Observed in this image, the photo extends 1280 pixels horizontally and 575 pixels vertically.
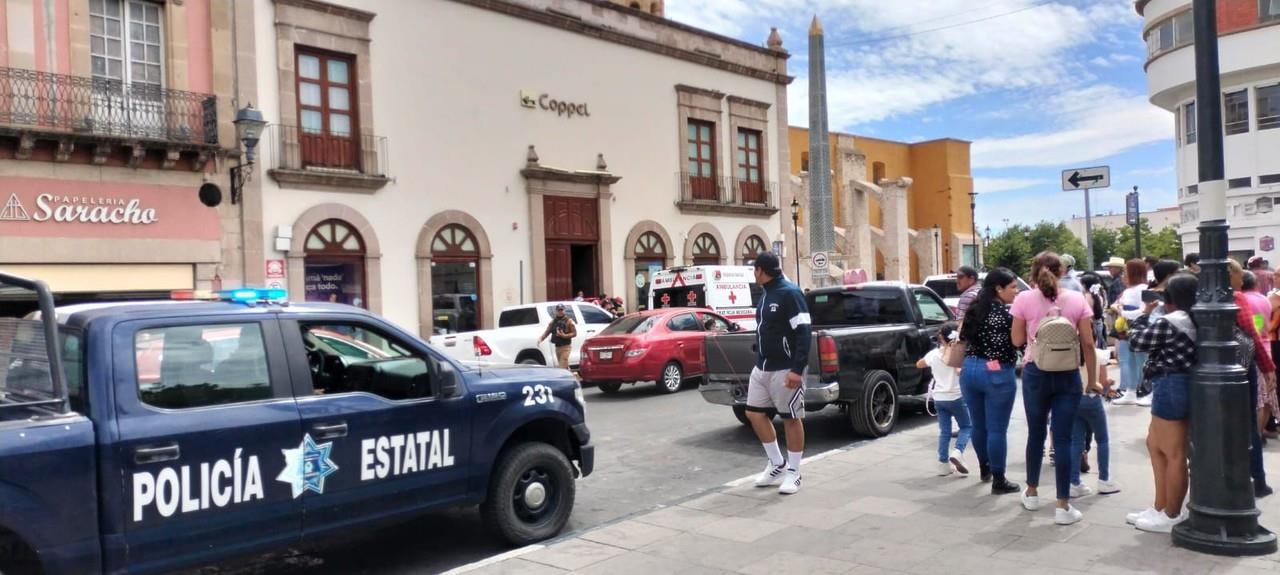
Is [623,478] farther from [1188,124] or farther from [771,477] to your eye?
[1188,124]

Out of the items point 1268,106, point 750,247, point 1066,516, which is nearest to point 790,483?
point 1066,516

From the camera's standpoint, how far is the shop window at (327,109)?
1911cm

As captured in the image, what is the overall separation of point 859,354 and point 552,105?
16.1 m

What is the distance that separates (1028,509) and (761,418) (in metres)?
2.05

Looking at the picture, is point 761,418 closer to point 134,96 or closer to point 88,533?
point 88,533

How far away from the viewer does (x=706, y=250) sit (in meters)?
28.8

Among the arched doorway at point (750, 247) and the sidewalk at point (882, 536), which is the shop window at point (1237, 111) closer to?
the arched doorway at point (750, 247)

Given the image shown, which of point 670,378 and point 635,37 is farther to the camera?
point 635,37

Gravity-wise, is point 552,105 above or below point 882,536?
above

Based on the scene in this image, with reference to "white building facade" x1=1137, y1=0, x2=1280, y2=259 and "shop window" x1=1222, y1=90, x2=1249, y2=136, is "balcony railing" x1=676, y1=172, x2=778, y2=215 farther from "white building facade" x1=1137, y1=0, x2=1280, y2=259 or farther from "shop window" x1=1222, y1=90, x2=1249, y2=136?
"shop window" x1=1222, y1=90, x2=1249, y2=136

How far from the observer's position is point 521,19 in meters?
22.8

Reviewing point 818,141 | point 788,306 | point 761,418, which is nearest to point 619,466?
point 761,418

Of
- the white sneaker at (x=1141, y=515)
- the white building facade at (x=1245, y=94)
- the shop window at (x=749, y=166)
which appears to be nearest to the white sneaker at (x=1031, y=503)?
the white sneaker at (x=1141, y=515)

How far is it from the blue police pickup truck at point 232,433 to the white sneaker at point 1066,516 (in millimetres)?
3365
